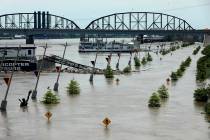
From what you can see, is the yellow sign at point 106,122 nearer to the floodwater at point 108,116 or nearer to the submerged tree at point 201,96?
the floodwater at point 108,116

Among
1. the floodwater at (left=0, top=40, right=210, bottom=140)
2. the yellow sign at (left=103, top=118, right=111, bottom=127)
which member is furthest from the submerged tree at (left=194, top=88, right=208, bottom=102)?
the yellow sign at (left=103, top=118, right=111, bottom=127)

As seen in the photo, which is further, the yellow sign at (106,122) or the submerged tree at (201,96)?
the submerged tree at (201,96)

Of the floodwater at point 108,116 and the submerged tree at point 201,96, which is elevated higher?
the submerged tree at point 201,96

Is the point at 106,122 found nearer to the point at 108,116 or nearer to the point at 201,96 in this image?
the point at 108,116

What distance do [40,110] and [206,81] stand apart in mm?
32665

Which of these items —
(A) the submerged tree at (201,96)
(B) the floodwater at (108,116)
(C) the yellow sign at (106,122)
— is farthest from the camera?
(A) the submerged tree at (201,96)

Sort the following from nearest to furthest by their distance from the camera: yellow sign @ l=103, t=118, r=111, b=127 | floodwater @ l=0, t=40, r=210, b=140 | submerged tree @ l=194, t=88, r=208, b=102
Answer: floodwater @ l=0, t=40, r=210, b=140 < yellow sign @ l=103, t=118, r=111, b=127 < submerged tree @ l=194, t=88, r=208, b=102

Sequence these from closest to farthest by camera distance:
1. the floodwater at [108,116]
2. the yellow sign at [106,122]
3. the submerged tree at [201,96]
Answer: the floodwater at [108,116]
the yellow sign at [106,122]
the submerged tree at [201,96]

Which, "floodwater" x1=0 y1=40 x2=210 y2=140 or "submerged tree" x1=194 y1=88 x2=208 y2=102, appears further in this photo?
"submerged tree" x1=194 y1=88 x2=208 y2=102

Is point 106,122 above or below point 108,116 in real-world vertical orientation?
above


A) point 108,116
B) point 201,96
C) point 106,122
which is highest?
point 201,96

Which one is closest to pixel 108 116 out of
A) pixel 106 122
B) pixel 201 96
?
pixel 106 122

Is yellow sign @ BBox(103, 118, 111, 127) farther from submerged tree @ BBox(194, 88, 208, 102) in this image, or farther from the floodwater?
submerged tree @ BBox(194, 88, 208, 102)

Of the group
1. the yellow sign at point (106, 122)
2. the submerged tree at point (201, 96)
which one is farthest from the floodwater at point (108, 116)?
the submerged tree at point (201, 96)
